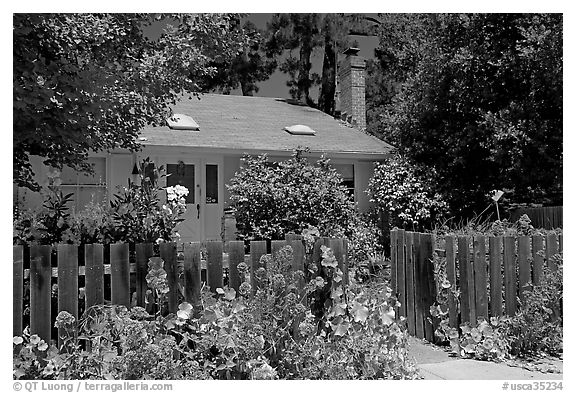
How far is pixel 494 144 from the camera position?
11.6m

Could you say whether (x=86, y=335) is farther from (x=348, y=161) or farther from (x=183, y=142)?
(x=348, y=161)

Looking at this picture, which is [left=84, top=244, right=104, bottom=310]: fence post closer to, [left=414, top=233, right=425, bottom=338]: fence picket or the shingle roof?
[left=414, top=233, right=425, bottom=338]: fence picket

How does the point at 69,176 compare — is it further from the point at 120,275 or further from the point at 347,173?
the point at 120,275

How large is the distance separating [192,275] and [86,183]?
760 centimetres

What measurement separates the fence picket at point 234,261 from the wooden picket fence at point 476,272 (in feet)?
6.48

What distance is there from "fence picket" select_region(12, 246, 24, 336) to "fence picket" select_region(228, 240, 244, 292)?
1.62 metres

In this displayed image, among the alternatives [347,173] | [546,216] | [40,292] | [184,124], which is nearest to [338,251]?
[40,292]

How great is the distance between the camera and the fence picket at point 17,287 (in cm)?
418

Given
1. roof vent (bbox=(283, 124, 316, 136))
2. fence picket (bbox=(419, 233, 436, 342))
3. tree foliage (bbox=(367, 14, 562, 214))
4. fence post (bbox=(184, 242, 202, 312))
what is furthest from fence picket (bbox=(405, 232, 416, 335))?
roof vent (bbox=(283, 124, 316, 136))

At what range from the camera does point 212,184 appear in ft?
41.4

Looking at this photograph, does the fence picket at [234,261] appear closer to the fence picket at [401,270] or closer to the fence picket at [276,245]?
the fence picket at [276,245]

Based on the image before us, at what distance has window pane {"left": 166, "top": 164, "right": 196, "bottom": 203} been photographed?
39.5ft

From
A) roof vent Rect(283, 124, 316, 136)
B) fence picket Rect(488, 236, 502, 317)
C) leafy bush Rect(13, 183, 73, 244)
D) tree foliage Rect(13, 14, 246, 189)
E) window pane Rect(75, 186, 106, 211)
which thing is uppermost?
roof vent Rect(283, 124, 316, 136)

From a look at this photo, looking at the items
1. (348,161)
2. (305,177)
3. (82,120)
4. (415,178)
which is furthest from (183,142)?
(82,120)
